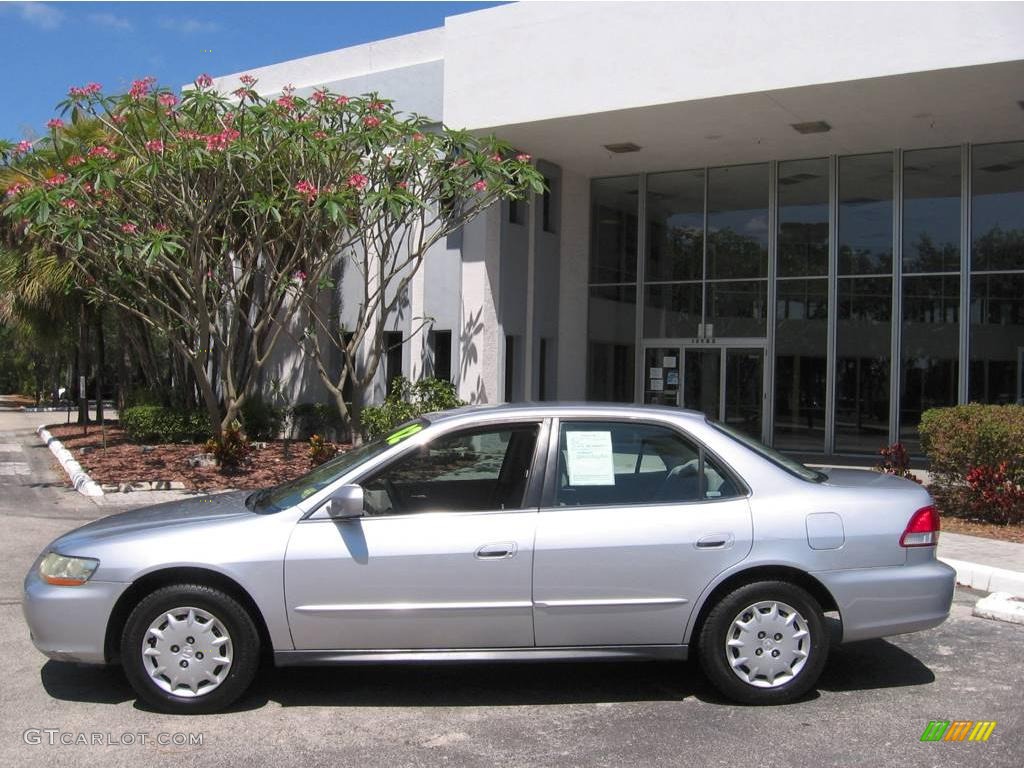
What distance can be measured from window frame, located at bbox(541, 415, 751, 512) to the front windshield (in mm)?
737

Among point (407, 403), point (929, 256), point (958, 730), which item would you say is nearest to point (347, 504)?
point (958, 730)

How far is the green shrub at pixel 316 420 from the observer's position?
62.7 ft

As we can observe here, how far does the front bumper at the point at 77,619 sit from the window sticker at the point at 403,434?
1523 mm

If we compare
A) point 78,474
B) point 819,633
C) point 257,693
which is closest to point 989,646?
point 819,633

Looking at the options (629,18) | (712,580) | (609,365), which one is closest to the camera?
(712,580)

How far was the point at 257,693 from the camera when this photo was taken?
502 centimetres

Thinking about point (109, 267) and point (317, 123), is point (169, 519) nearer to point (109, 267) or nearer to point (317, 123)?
point (317, 123)

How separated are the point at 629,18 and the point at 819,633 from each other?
1211cm

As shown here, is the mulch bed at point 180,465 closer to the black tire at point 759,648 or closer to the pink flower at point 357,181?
the pink flower at point 357,181

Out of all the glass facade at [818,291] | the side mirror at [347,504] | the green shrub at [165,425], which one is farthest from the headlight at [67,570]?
the glass facade at [818,291]

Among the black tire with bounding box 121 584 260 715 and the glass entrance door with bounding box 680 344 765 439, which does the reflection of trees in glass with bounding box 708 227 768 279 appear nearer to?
the glass entrance door with bounding box 680 344 765 439

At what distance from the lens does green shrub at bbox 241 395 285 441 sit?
746 inches

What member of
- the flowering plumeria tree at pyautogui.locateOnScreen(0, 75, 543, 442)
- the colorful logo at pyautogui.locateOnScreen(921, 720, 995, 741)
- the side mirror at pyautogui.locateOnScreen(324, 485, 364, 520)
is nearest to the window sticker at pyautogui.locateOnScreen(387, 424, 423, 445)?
the side mirror at pyautogui.locateOnScreen(324, 485, 364, 520)

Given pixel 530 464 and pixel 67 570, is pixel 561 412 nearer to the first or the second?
pixel 530 464
